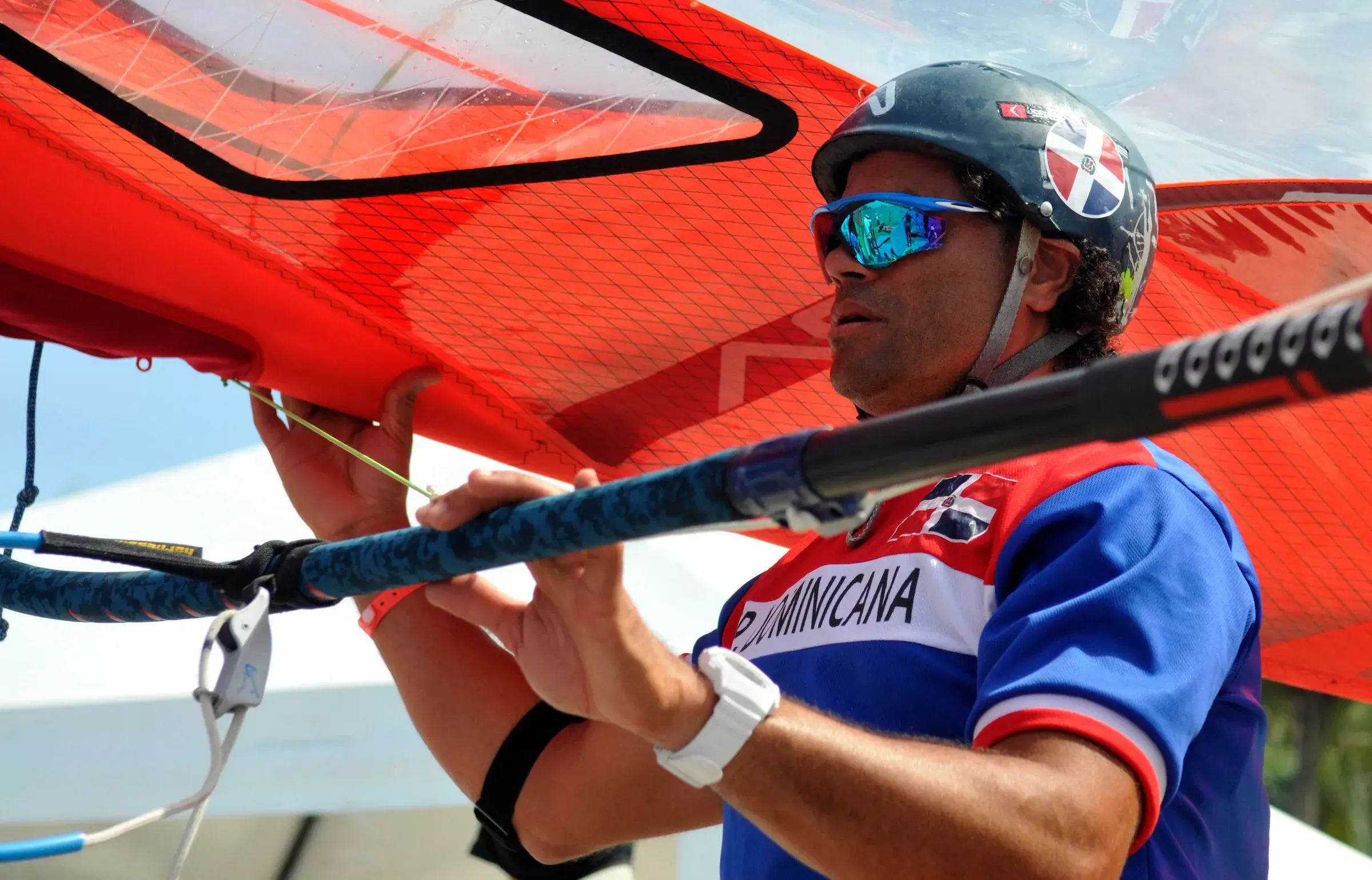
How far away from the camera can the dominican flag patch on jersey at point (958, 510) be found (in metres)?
1.33

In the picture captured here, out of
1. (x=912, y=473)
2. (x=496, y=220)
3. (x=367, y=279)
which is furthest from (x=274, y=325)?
(x=912, y=473)

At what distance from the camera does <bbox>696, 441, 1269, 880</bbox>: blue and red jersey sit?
1.05m

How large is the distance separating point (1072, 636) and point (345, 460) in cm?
157

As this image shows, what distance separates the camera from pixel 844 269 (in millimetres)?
1790

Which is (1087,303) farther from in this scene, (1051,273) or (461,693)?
(461,693)

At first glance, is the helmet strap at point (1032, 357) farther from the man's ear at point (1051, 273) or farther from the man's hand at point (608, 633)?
the man's hand at point (608, 633)

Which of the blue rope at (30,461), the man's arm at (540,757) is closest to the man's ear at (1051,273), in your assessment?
the man's arm at (540,757)

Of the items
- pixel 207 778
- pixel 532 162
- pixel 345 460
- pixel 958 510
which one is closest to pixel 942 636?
pixel 958 510

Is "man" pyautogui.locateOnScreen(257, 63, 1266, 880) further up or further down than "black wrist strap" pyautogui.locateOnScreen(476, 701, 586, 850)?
further up

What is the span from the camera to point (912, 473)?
77 cm

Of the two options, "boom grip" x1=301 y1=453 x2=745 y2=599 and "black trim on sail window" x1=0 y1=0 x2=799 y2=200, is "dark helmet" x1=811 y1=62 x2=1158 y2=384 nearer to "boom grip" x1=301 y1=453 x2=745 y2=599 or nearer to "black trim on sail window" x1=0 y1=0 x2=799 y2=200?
"black trim on sail window" x1=0 y1=0 x2=799 y2=200

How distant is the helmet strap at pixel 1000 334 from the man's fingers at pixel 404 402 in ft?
3.72

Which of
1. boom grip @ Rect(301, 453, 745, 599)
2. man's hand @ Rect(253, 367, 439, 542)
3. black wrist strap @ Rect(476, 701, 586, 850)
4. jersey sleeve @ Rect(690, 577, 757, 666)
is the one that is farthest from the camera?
man's hand @ Rect(253, 367, 439, 542)

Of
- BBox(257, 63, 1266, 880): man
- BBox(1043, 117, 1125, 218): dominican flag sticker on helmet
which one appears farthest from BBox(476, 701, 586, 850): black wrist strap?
BBox(1043, 117, 1125, 218): dominican flag sticker on helmet
